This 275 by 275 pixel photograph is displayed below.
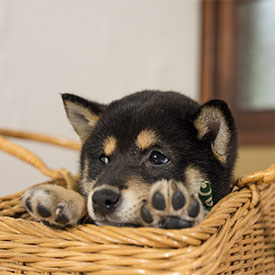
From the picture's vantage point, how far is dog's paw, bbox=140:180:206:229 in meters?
0.82

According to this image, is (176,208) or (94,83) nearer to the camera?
(176,208)

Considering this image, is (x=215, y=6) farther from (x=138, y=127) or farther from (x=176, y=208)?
(x=176, y=208)

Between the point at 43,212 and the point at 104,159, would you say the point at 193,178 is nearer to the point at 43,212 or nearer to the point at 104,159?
the point at 104,159

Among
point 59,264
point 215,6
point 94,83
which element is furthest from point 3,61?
point 215,6

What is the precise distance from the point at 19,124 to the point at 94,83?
1.99 feet

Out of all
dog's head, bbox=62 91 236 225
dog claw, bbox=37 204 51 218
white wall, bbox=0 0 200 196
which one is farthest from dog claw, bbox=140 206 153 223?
white wall, bbox=0 0 200 196

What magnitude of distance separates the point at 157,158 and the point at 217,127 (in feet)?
0.65

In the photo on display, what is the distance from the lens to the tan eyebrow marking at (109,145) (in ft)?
3.91

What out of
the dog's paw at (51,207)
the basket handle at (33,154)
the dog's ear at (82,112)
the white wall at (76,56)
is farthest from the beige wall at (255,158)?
the dog's paw at (51,207)

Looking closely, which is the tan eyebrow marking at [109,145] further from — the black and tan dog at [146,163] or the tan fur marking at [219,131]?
the tan fur marking at [219,131]

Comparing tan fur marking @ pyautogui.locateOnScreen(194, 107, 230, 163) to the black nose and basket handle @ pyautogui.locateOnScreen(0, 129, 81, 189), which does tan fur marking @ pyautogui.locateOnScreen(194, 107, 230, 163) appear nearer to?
the black nose

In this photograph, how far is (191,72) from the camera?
3.22 metres

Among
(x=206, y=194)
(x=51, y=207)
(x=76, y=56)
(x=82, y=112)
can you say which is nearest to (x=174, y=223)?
(x=206, y=194)

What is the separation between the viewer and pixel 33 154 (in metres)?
1.52
